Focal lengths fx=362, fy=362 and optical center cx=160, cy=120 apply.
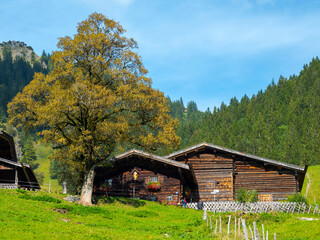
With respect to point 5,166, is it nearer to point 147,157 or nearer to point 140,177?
point 140,177

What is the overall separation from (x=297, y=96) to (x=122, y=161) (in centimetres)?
17811

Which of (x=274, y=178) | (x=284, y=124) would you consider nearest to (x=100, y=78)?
(x=274, y=178)

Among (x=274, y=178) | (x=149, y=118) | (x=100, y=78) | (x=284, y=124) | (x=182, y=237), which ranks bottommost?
(x=182, y=237)

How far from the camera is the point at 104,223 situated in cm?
2345

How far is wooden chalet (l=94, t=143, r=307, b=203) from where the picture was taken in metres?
40.3

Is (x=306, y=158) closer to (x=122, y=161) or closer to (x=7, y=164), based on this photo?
(x=122, y=161)

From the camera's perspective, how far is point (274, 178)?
141 ft

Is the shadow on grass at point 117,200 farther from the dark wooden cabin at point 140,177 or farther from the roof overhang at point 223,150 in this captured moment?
the roof overhang at point 223,150

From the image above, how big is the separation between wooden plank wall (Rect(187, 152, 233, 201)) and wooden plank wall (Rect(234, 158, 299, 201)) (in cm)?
113

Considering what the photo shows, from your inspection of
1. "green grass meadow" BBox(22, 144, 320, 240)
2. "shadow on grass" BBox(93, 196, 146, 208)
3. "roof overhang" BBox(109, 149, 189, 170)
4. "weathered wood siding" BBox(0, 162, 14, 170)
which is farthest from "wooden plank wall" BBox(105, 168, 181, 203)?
"weathered wood siding" BBox(0, 162, 14, 170)

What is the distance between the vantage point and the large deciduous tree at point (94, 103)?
29719mm

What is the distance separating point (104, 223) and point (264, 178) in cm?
2531

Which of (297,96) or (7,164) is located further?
(297,96)

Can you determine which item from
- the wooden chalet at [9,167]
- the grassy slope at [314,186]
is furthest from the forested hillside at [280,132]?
the wooden chalet at [9,167]
